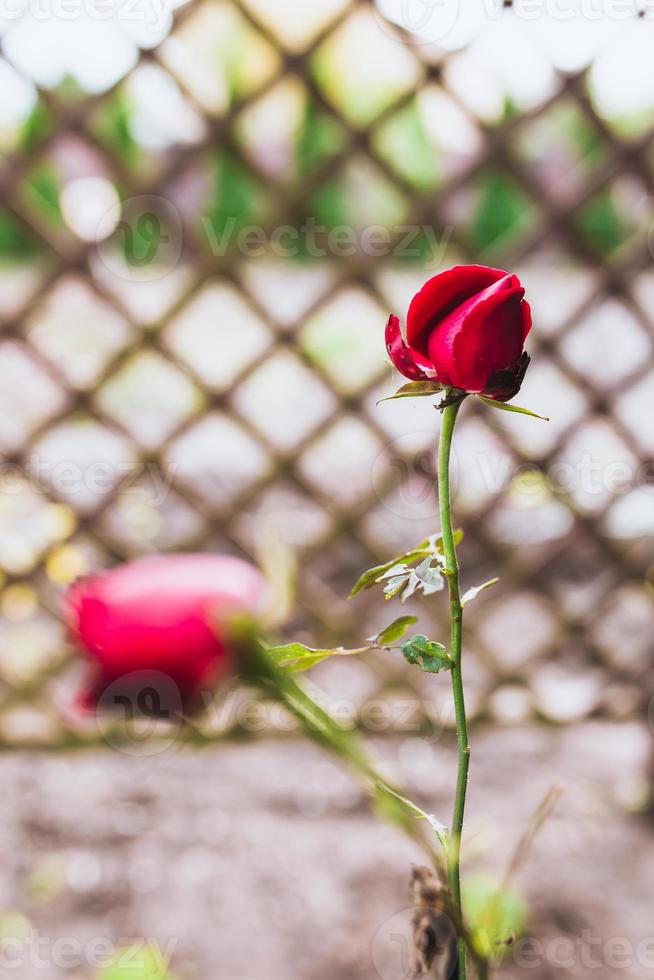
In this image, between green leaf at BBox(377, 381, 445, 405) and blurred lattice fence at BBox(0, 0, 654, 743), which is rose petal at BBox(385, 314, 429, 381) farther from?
blurred lattice fence at BBox(0, 0, 654, 743)

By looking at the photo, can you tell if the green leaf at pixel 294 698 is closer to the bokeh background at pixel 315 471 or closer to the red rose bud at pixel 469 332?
the red rose bud at pixel 469 332

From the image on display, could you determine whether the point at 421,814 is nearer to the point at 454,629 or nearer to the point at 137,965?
the point at 454,629

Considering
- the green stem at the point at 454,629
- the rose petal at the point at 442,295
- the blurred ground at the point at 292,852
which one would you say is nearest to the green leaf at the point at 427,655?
the green stem at the point at 454,629

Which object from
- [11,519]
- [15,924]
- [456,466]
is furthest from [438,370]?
[11,519]

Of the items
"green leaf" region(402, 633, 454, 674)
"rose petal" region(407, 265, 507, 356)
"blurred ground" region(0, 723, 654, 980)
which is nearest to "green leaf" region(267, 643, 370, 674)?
"green leaf" region(402, 633, 454, 674)

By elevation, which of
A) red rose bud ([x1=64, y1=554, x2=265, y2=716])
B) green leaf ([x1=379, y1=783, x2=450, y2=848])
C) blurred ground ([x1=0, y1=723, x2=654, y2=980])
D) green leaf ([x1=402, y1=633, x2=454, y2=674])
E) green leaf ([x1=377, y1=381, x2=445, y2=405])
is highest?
red rose bud ([x1=64, y1=554, x2=265, y2=716])

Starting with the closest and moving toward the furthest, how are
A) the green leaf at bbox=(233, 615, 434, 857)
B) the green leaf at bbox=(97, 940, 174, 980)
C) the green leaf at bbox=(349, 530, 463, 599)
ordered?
the green leaf at bbox=(233, 615, 434, 857) → the green leaf at bbox=(349, 530, 463, 599) → the green leaf at bbox=(97, 940, 174, 980)

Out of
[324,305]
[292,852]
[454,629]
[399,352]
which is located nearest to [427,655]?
[454,629]
